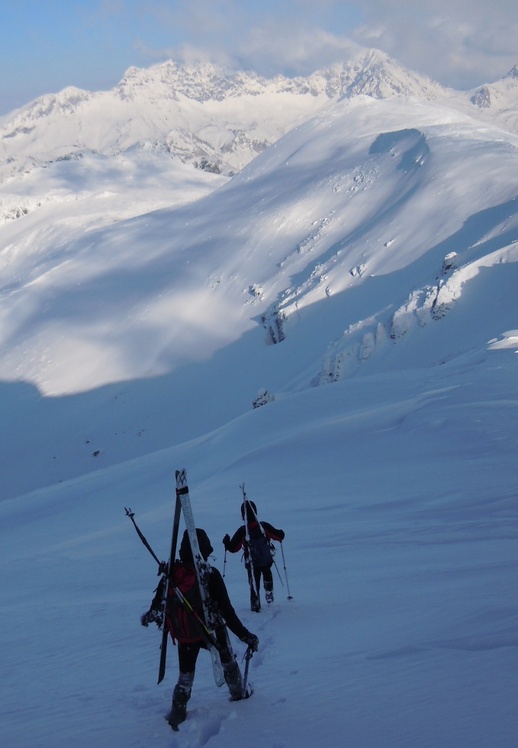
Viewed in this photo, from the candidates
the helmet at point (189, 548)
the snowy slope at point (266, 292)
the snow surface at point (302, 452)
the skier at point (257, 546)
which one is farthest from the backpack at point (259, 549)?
the snowy slope at point (266, 292)

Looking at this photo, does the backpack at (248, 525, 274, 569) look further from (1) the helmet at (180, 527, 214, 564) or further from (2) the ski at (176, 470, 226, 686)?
(1) the helmet at (180, 527, 214, 564)

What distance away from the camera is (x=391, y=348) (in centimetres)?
3422

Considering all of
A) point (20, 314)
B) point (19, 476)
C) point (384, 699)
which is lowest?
point (384, 699)

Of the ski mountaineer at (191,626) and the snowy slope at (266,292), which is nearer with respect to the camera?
the ski mountaineer at (191,626)

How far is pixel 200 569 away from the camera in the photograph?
19.1ft

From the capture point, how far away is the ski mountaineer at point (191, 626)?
576 centimetres

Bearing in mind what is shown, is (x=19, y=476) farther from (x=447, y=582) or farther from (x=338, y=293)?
(x=447, y=582)

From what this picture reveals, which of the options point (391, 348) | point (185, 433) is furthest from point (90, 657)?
point (185, 433)

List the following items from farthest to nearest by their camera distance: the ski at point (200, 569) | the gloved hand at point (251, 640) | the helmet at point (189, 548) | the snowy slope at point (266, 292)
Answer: the snowy slope at point (266, 292), the gloved hand at point (251, 640), the helmet at point (189, 548), the ski at point (200, 569)

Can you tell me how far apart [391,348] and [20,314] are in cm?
4068

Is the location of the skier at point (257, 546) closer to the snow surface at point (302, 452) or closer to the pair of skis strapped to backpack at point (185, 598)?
the snow surface at point (302, 452)

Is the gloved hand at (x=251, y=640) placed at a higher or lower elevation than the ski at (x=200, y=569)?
lower

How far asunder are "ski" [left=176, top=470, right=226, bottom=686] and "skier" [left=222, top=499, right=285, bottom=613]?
9.33ft

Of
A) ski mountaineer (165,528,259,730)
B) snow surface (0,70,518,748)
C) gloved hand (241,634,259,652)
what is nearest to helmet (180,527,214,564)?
ski mountaineer (165,528,259,730)
